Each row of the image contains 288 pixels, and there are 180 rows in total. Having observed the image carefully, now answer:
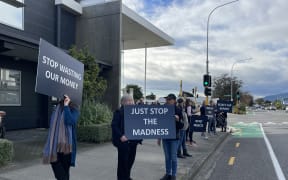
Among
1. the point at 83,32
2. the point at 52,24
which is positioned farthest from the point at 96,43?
the point at 52,24

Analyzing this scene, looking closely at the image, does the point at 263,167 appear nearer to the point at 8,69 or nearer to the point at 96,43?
the point at 8,69

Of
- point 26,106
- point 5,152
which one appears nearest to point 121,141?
point 5,152

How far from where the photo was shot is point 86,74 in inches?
520

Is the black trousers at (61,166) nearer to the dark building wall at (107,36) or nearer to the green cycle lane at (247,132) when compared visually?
the green cycle lane at (247,132)

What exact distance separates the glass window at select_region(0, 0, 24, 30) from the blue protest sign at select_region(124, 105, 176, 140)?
34.2 ft

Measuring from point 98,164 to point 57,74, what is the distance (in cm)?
424

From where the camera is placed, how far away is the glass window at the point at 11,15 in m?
13.7

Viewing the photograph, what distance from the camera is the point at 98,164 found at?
7867 mm

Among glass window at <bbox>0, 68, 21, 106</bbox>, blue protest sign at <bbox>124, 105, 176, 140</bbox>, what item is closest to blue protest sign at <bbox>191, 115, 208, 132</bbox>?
blue protest sign at <bbox>124, 105, 176, 140</bbox>

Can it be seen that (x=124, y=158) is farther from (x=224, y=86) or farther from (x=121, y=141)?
(x=224, y=86)

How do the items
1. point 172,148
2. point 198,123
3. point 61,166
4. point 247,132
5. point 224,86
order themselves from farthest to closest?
point 224,86 < point 247,132 < point 198,123 < point 172,148 < point 61,166

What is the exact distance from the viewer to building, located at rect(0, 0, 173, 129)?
14203 millimetres

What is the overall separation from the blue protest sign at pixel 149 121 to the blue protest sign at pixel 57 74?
1.19 meters

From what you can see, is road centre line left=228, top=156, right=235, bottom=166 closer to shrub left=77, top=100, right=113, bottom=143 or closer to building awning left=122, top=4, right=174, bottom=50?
shrub left=77, top=100, right=113, bottom=143
